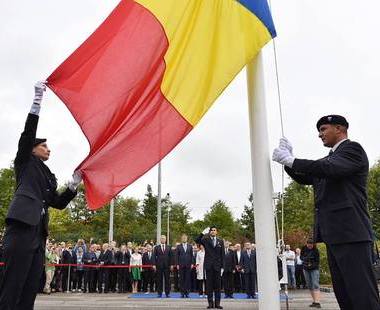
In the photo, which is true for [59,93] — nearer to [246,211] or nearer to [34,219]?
[34,219]

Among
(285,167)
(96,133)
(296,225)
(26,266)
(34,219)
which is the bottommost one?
(26,266)

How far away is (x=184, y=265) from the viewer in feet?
62.4

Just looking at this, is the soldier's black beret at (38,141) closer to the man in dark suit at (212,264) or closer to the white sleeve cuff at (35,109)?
the white sleeve cuff at (35,109)

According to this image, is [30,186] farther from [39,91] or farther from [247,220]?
[247,220]

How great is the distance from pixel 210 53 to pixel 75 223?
2836 inches

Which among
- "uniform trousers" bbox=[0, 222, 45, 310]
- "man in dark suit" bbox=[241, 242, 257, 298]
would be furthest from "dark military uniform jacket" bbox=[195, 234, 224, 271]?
"uniform trousers" bbox=[0, 222, 45, 310]

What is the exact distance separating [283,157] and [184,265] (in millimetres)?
14873

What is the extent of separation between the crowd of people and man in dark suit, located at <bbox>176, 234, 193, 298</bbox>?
0.04m

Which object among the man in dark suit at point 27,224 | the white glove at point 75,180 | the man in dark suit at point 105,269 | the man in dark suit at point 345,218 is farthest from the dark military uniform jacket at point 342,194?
the man in dark suit at point 105,269

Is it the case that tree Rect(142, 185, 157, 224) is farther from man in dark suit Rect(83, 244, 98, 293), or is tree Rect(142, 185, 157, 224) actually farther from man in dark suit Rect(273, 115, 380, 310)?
man in dark suit Rect(273, 115, 380, 310)

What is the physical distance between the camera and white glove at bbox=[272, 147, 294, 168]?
4.75 metres

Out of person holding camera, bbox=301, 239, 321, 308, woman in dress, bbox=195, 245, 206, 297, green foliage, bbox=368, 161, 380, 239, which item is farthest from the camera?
green foliage, bbox=368, 161, 380, 239

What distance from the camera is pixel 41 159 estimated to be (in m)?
5.57

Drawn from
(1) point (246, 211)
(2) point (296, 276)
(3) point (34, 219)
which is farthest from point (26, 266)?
(1) point (246, 211)
